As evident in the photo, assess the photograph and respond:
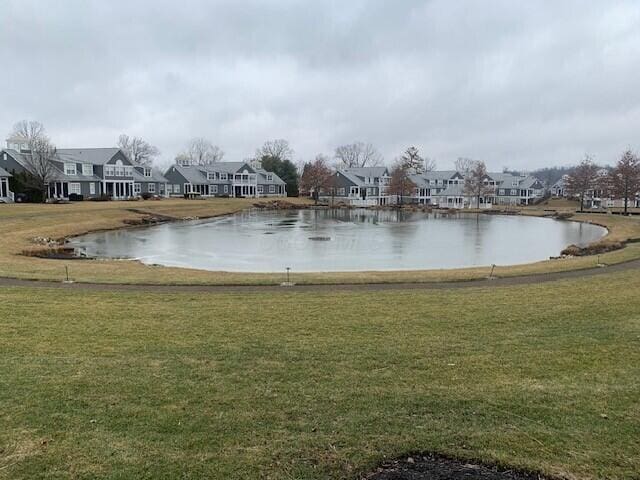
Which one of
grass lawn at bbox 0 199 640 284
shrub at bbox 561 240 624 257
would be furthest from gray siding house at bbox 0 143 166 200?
shrub at bbox 561 240 624 257

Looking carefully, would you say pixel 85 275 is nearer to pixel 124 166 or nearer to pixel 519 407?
pixel 519 407

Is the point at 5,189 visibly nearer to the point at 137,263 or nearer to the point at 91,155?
the point at 91,155

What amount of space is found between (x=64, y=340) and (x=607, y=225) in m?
59.4

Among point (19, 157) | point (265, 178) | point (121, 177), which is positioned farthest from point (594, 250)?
point (265, 178)

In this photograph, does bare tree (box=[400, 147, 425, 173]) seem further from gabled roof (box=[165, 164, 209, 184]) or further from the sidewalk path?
the sidewalk path

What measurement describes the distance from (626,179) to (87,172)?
75.5 m

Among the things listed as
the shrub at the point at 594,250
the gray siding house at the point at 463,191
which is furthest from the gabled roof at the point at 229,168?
the shrub at the point at 594,250

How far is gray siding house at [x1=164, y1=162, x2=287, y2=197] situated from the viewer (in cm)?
9525

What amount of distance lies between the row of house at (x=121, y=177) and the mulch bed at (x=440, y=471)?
6388cm

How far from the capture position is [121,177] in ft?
250

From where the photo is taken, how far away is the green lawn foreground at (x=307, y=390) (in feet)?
14.9

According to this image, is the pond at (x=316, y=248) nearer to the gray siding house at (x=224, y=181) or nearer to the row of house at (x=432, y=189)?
the gray siding house at (x=224, y=181)

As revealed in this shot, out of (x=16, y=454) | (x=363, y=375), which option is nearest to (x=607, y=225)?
(x=363, y=375)

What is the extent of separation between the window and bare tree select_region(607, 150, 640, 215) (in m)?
76.1
